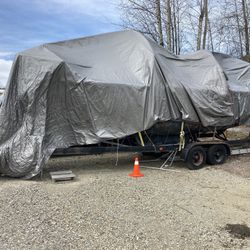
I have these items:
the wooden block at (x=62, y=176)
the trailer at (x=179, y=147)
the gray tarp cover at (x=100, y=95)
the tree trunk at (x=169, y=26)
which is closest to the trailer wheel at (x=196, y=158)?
the trailer at (x=179, y=147)

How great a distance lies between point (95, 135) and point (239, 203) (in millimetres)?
3750

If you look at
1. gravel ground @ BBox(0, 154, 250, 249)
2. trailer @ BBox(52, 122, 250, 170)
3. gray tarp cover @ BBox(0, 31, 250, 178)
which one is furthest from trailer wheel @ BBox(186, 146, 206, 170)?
gray tarp cover @ BBox(0, 31, 250, 178)

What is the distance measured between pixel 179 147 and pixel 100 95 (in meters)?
2.82

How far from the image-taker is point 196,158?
33.1 ft

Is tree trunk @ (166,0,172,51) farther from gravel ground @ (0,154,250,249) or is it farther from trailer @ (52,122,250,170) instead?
gravel ground @ (0,154,250,249)

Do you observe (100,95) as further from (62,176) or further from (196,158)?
(196,158)

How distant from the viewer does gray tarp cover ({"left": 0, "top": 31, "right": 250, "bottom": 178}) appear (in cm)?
806

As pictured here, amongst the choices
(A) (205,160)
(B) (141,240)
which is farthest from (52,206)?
(A) (205,160)

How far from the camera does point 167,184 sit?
8102 mm

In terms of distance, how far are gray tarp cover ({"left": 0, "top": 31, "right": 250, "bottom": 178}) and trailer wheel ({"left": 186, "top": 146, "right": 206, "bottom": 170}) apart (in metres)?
0.79

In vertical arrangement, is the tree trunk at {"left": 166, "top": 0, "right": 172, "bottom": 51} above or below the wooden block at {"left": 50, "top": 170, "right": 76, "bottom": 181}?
above

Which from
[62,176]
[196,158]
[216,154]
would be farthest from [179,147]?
[62,176]

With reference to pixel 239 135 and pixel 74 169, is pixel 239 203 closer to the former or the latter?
pixel 74 169

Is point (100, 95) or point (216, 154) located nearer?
point (100, 95)
